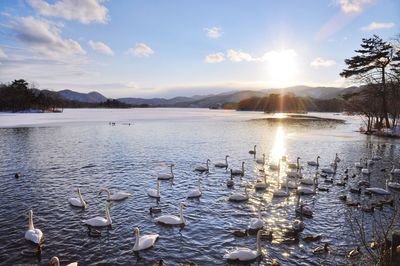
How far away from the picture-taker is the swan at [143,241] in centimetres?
1398

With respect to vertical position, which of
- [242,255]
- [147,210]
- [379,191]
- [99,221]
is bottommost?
[147,210]

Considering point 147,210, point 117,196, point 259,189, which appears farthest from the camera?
point 259,189

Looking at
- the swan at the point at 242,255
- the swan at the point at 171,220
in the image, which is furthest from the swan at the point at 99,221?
the swan at the point at 242,255

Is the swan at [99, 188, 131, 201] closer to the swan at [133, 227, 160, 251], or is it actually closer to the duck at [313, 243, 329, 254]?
the swan at [133, 227, 160, 251]

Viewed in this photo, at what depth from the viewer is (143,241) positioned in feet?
46.9

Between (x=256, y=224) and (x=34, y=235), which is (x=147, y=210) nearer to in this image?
(x=34, y=235)

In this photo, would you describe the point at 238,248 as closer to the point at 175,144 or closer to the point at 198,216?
the point at 198,216

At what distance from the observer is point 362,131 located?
219ft

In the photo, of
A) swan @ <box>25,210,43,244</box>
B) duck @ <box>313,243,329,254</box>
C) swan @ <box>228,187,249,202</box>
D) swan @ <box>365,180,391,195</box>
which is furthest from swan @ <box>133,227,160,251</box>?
swan @ <box>365,180,391,195</box>

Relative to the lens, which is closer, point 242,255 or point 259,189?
point 242,255

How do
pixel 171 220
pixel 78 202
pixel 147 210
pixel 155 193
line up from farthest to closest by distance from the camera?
1. pixel 155 193
2. pixel 78 202
3. pixel 147 210
4. pixel 171 220

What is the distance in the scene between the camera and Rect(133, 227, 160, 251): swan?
13977mm

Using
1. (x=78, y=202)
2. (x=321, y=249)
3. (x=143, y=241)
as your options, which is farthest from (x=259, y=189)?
(x=78, y=202)

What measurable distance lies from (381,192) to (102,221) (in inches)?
737
